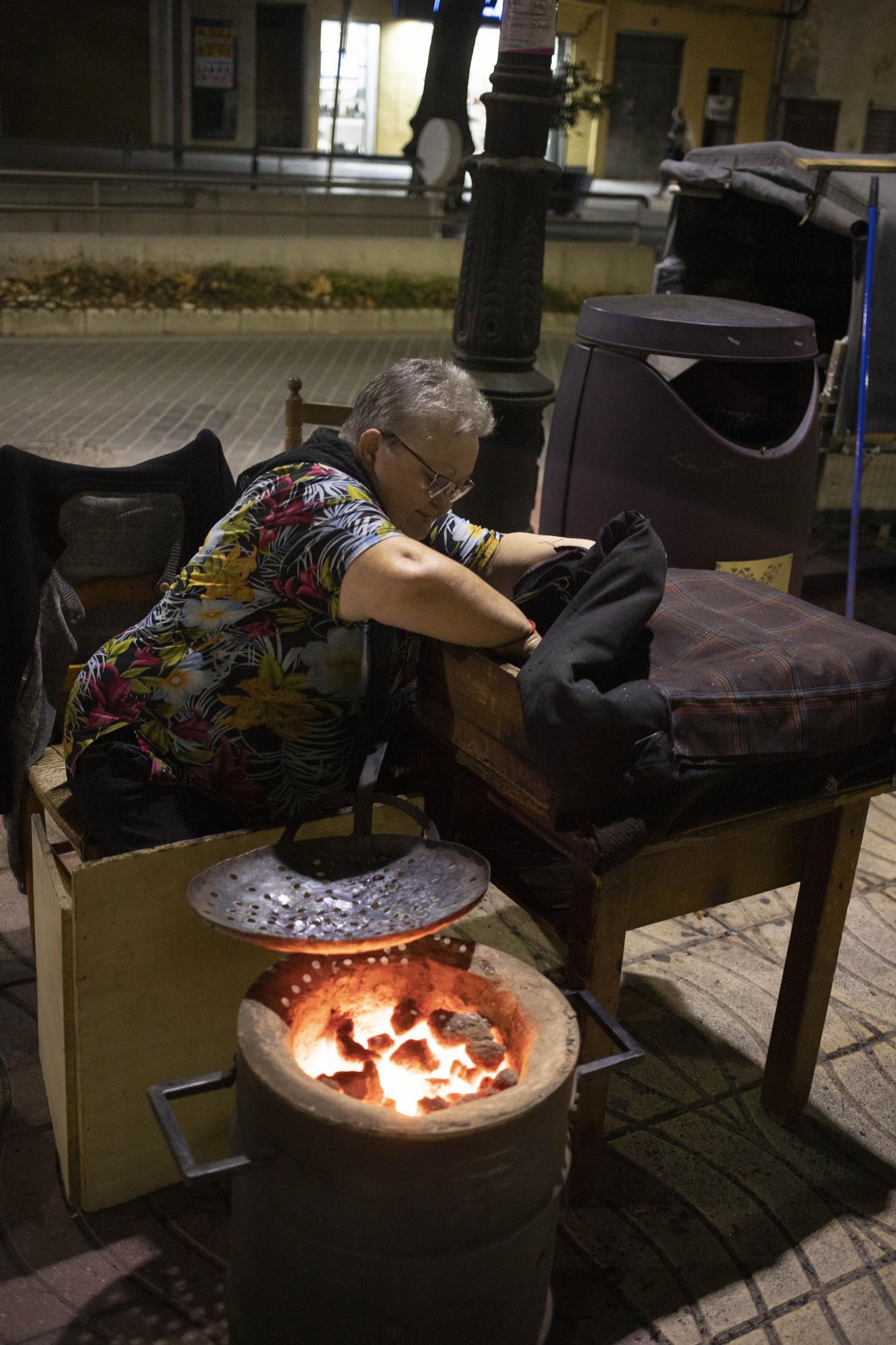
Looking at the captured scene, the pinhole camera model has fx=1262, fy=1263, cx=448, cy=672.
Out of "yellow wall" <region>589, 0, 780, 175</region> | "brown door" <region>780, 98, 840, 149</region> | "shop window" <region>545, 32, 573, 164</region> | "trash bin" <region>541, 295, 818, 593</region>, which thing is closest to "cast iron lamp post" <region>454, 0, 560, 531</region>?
"trash bin" <region>541, 295, 818, 593</region>

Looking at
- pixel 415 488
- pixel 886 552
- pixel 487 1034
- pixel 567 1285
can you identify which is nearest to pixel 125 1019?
pixel 487 1034

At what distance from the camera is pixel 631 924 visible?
2568mm

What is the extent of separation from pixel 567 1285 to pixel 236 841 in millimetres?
1099

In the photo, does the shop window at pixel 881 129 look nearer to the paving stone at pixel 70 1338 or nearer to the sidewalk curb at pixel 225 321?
the sidewalk curb at pixel 225 321

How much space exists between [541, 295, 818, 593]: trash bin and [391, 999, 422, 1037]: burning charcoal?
2.27 m

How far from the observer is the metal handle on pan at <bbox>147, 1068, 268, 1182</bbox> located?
179 cm

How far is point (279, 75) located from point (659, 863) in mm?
20395

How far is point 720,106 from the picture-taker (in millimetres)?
24516

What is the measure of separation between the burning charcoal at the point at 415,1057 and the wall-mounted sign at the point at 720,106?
1015 inches

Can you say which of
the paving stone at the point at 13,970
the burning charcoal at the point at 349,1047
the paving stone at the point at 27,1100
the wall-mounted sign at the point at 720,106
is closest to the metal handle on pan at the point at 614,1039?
the burning charcoal at the point at 349,1047

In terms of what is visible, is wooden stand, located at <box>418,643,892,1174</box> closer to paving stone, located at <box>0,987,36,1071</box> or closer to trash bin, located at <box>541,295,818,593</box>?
paving stone, located at <box>0,987,36,1071</box>

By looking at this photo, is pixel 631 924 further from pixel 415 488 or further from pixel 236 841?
pixel 415 488

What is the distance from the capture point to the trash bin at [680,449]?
390 centimetres

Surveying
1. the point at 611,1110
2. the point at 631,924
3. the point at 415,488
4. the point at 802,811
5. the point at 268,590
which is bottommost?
the point at 611,1110
